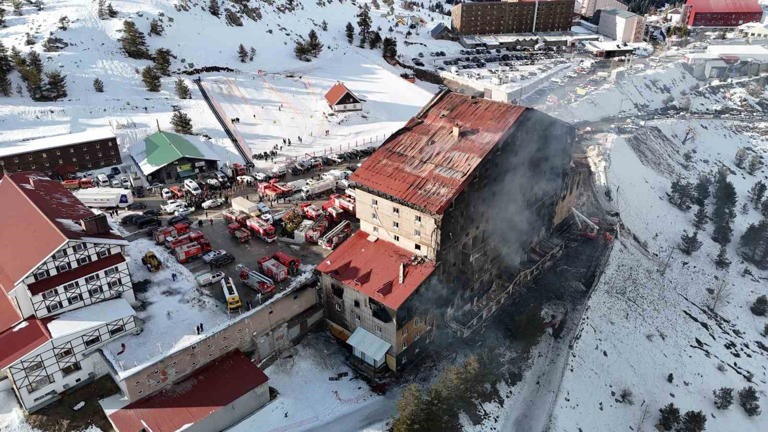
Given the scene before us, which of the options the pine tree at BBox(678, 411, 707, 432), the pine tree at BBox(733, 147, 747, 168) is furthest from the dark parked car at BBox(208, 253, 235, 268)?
the pine tree at BBox(733, 147, 747, 168)

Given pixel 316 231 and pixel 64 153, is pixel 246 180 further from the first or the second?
pixel 64 153

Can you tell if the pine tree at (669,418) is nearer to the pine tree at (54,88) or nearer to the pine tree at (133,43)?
the pine tree at (54,88)

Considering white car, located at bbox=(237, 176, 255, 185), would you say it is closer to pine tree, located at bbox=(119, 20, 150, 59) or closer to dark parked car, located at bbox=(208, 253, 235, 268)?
dark parked car, located at bbox=(208, 253, 235, 268)

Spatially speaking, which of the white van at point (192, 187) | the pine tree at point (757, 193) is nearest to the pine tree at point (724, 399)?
the pine tree at point (757, 193)

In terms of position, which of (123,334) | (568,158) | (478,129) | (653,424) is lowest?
(653,424)

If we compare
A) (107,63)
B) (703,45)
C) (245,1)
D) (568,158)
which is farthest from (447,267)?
(703,45)

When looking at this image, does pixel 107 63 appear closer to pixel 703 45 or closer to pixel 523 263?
pixel 523 263
